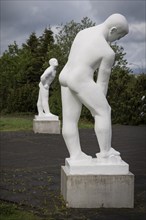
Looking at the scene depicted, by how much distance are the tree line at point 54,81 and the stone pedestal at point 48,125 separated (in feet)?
8.03

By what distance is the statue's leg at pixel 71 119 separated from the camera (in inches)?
227

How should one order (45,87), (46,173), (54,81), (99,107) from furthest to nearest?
(54,81)
(45,87)
(46,173)
(99,107)

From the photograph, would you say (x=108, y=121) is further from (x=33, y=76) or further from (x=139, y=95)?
(x=33, y=76)

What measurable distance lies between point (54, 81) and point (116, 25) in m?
21.9

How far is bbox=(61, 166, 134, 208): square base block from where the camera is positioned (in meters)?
5.49

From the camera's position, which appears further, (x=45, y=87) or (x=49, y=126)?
(x=45, y=87)

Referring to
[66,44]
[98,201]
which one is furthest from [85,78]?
[66,44]

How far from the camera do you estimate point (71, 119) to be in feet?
19.0

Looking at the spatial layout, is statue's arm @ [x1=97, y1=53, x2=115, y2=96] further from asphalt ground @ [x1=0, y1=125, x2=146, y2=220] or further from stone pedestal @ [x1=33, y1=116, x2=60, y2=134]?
stone pedestal @ [x1=33, y1=116, x2=60, y2=134]

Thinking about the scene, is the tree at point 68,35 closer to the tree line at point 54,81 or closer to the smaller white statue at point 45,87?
the tree line at point 54,81

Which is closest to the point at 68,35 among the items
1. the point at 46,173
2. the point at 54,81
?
the point at 54,81

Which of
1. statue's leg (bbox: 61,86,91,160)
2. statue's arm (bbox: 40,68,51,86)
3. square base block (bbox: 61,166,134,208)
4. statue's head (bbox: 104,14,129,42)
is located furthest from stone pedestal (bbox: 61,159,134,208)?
statue's arm (bbox: 40,68,51,86)

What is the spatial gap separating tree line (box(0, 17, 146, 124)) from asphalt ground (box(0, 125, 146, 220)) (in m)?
4.22

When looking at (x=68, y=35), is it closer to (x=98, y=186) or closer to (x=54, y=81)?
(x=54, y=81)
